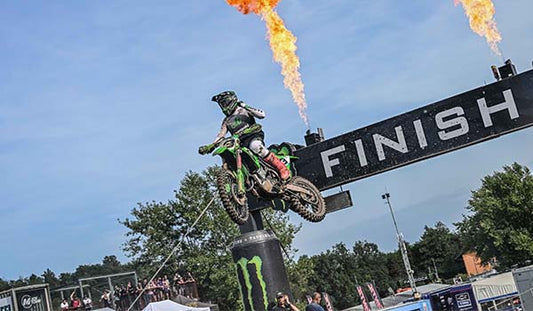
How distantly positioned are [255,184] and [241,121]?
125cm

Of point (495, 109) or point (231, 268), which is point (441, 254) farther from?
point (495, 109)

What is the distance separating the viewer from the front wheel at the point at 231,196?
11.0 m

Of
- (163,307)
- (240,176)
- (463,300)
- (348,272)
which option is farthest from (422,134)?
(348,272)

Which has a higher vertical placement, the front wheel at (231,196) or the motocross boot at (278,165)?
the motocross boot at (278,165)

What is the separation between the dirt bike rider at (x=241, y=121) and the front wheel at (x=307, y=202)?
1007mm

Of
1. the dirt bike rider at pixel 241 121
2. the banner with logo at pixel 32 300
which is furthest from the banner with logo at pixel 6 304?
the dirt bike rider at pixel 241 121

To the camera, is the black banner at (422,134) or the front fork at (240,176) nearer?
the front fork at (240,176)

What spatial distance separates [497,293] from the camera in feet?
111

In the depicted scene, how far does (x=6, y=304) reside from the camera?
1795cm

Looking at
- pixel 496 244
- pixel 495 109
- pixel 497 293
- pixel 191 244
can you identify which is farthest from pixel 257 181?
pixel 496 244

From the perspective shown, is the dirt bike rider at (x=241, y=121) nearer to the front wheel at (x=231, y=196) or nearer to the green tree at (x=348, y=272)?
the front wheel at (x=231, y=196)

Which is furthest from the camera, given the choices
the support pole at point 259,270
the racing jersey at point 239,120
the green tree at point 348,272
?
the green tree at point 348,272

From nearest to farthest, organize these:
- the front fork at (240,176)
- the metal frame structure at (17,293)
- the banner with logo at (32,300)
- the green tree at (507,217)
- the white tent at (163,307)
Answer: the front fork at (240,176)
the metal frame structure at (17,293)
the banner with logo at (32,300)
the white tent at (163,307)
the green tree at (507,217)

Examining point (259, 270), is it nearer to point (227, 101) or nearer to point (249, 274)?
point (249, 274)
